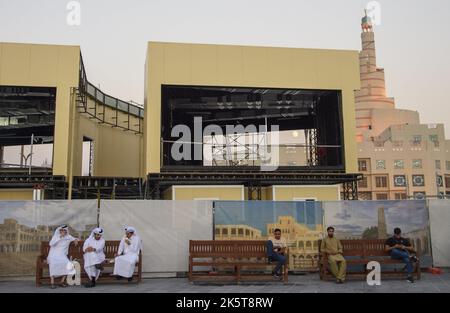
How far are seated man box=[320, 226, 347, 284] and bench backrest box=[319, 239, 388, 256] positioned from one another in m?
0.36

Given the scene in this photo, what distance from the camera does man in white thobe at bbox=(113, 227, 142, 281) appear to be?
1065 centimetres

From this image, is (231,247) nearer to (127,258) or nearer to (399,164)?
(127,258)

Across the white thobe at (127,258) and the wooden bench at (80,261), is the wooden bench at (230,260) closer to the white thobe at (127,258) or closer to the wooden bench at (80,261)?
the white thobe at (127,258)

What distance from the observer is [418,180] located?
7388 centimetres

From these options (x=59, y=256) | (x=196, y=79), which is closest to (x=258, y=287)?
(x=59, y=256)

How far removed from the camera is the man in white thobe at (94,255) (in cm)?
1043

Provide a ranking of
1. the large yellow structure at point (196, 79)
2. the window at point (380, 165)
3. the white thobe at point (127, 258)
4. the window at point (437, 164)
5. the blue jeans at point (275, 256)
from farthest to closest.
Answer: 1. the window at point (437, 164)
2. the window at point (380, 165)
3. the large yellow structure at point (196, 79)
4. the blue jeans at point (275, 256)
5. the white thobe at point (127, 258)

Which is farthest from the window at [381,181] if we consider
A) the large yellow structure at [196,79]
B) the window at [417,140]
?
the large yellow structure at [196,79]

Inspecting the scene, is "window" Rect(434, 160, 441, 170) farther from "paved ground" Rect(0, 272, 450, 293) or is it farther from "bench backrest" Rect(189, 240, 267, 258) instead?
"bench backrest" Rect(189, 240, 267, 258)

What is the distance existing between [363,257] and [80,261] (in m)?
6.86
